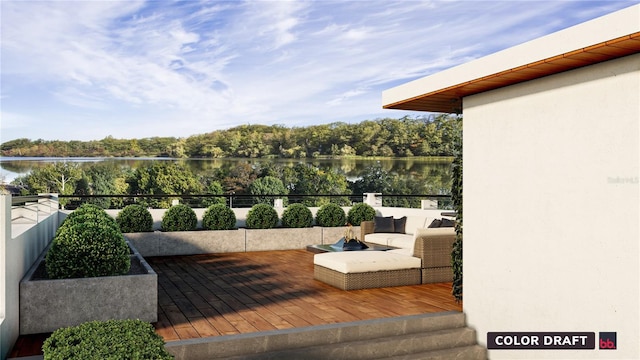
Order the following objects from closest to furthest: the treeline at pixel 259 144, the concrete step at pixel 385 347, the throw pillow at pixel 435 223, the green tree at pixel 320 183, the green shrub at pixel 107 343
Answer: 1. the green shrub at pixel 107 343
2. the concrete step at pixel 385 347
3. the throw pillow at pixel 435 223
4. the green tree at pixel 320 183
5. the treeline at pixel 259 144

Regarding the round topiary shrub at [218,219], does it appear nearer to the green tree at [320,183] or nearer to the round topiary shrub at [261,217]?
the round topiary shrub at [261,217]

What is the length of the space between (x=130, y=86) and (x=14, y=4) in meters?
14.3

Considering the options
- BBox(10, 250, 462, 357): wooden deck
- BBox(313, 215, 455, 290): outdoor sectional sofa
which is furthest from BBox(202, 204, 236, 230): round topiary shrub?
BBox(313, 215, 455, 290): outdoor sectional sofa

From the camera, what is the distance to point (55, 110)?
122 feet

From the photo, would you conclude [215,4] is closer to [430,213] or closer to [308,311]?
[430,213]

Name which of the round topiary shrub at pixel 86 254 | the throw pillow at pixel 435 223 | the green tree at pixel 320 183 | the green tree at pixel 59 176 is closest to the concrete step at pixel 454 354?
the round topiary shrub at pixel 86 254

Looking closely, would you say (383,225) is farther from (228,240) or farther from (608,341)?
(608,341)

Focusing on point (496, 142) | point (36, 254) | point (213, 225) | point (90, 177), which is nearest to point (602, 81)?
point (496, 142)

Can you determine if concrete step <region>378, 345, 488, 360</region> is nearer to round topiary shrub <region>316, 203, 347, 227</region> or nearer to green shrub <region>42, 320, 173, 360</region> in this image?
green shrub <region>42, 320, 173, 360</region>

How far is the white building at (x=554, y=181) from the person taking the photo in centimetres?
384

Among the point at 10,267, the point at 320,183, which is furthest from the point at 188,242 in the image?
the point at 320,183

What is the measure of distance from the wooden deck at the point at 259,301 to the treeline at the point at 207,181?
30.5 m

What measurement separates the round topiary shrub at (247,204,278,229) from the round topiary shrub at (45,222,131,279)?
5166 mm

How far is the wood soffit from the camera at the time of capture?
358 cm
